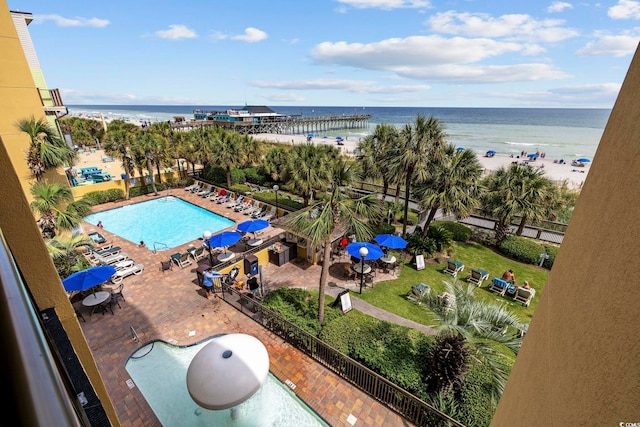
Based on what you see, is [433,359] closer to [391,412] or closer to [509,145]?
[391,412]

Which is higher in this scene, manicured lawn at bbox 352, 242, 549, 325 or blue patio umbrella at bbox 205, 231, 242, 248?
blue patio umbrella at bbox 205, 231, 242, 248

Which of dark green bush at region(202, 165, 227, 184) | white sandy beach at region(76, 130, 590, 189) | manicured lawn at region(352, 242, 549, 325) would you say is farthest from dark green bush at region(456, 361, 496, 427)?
white sandy beach at region(76, 130, 590, 189)

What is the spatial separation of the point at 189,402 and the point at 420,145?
14.7 meters

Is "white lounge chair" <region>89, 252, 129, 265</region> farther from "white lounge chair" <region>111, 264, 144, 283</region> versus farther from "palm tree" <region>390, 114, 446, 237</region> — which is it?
"palm tree" <region>390, 114, 446, 237</region>

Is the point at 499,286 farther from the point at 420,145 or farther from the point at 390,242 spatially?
the point at 420,145

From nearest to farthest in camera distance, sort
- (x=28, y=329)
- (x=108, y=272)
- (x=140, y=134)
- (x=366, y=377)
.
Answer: (x=28, y=329)
(x=366, y=377)
(x=108, y=272)
(x=140, y=134)

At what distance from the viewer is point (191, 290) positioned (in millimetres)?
13648

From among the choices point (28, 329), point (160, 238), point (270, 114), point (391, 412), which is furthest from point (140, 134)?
point (270, 114)

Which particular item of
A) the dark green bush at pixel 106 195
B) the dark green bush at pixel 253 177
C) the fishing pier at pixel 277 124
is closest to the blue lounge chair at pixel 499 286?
the dark green bush at pixel 253 177

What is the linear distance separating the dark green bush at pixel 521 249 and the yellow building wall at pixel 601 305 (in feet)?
56.8

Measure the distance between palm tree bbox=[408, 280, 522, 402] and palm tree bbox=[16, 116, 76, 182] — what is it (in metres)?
18.9

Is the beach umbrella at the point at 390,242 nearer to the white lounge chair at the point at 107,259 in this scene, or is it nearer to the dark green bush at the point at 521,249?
the dark green bush at the point at 521,249

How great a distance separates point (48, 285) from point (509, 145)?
8207 cm

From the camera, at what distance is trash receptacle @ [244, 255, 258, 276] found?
1498 cm
